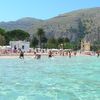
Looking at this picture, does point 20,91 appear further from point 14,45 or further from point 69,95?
point 14,45

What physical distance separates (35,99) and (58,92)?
2287 mm

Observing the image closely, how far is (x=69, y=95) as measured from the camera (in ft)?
50.9

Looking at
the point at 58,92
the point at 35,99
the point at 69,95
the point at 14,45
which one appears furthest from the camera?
the point at 14,45

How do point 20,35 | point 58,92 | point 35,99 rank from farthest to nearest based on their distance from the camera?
point 20,35 → point 58,92 → point 35,99

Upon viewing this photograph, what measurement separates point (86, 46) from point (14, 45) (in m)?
56.9

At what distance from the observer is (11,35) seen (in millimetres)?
166250

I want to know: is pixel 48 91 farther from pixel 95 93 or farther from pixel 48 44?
pixel 48 44

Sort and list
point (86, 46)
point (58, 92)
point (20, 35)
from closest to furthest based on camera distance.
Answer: point (58, 92), point (86, 46), point (20, 35)

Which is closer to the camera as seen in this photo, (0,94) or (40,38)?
(0,94)

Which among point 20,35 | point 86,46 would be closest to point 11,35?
point 20,35

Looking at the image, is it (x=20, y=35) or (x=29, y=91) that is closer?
(x=29, y=91)

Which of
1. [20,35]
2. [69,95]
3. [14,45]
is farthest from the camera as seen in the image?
[20,35]

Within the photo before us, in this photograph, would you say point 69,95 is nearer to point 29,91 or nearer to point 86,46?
point 29,91

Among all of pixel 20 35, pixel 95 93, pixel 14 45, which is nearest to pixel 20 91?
pixel 95 93
